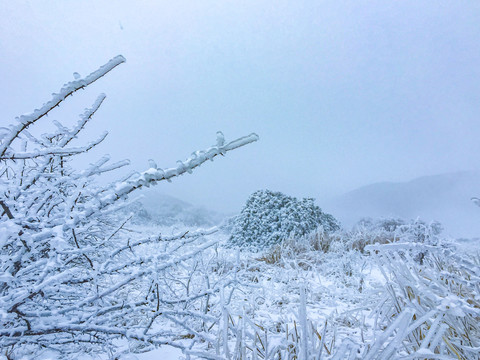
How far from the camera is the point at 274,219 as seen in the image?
839 centimetres

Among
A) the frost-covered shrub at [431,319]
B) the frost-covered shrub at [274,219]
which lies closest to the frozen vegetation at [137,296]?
the frost-covered shrub at [431,319]

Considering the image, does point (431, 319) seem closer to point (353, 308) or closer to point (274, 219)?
point (353, 308)

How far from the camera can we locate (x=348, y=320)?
89.7 inches

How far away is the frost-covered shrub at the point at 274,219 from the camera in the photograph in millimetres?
7961

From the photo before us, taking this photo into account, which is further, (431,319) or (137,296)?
(137,296)

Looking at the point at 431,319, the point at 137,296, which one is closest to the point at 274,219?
the point at 137,296

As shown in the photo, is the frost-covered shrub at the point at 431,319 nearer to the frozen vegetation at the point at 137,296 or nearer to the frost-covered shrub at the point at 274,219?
the frozen vegetation at the point at 137,296

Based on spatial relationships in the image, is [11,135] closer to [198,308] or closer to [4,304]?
[4,304]

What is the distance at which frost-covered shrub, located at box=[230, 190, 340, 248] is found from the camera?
26.1ft

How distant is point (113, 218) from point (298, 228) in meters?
5.47

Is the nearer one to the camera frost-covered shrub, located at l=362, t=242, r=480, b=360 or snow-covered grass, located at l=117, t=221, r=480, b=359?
frost-covered shrub, located at l=362, t=242, r=480, b=360

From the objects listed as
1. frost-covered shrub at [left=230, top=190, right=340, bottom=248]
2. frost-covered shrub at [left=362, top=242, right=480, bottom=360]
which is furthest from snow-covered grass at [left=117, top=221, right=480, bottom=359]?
frost-covered shrub at [left=230, top=190, right=340, bottom=248]

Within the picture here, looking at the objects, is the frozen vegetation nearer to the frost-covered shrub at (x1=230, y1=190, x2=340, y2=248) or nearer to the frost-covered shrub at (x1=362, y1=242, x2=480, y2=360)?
the frost-covered shrub at (x1=362, y1=242, x2=480, y2=360)

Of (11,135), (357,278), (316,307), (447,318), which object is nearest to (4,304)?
(11,135)
